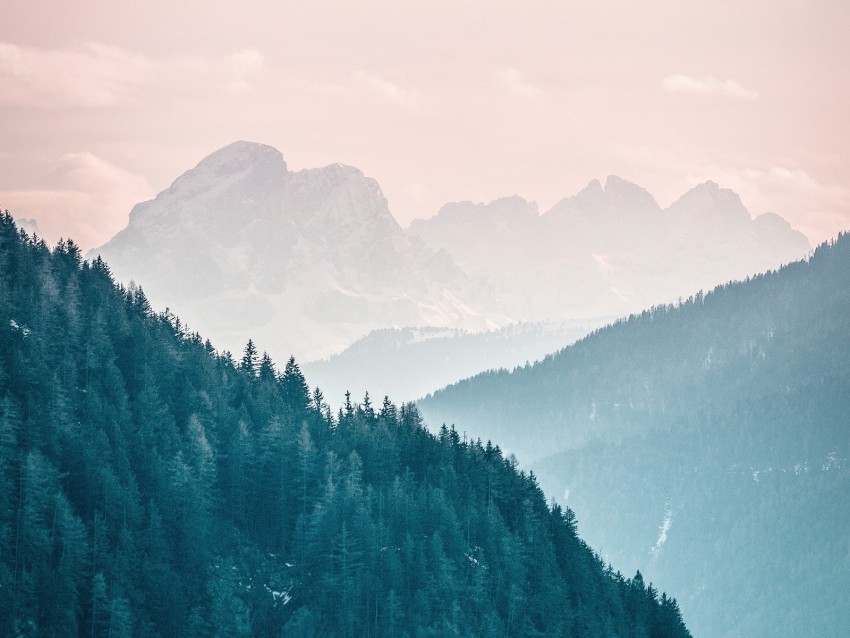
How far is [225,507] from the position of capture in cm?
14450

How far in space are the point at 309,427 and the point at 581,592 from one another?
34665 millimetres

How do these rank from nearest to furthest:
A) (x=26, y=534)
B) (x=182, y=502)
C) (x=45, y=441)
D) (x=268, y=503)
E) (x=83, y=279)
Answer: (x=26, y=534) < (x=45, y=441) < (x=182, y=502) < (x=268, y=503) < (x=83, y=279)

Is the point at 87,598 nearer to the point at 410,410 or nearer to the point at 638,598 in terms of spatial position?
the point at 410,410

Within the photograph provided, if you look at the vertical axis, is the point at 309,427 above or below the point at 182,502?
above

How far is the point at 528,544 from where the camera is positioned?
542ft

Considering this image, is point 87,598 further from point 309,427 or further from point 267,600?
point 309,427

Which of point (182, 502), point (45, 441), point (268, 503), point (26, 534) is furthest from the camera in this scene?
point (268, 503)

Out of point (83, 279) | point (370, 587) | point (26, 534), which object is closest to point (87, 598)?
point (26, 534)

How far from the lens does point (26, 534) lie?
118 meters

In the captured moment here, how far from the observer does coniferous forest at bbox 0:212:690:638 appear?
12175 cm

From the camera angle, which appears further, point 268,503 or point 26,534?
point 268,503

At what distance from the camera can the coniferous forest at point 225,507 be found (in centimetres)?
12175

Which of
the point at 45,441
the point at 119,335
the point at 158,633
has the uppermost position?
the point at 119,335

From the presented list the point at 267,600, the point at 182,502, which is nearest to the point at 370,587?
the point at 267,600
